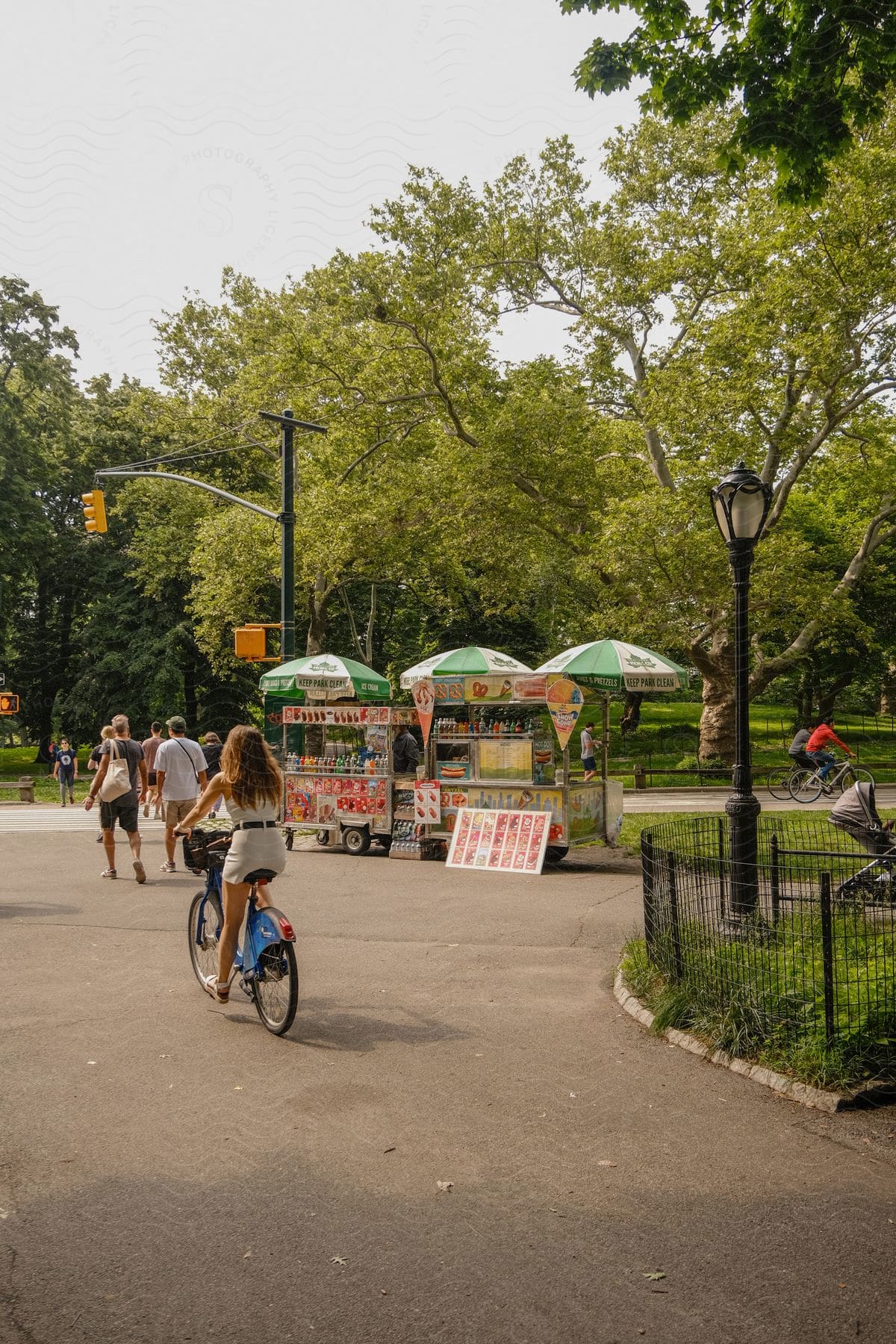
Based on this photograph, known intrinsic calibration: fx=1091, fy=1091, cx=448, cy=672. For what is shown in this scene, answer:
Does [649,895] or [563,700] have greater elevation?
[563,700]

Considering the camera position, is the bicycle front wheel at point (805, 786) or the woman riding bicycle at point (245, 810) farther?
the bicycle front wheel at point (805, 786)

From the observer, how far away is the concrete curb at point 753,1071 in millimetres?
5410

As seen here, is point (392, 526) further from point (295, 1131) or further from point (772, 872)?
point (295, 1131)

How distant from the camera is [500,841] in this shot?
14742mm

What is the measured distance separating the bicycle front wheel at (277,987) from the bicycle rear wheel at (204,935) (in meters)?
0.79

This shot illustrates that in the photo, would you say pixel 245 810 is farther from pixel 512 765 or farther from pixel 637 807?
pixel 637 807

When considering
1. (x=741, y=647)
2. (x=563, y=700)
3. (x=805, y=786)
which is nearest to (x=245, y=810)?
(x=741, y=647)

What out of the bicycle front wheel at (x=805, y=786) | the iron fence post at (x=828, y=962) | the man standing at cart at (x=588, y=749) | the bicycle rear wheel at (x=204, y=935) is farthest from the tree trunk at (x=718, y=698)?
the iron fence post at (x=828, y=962)

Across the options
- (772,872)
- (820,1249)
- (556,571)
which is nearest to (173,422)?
(556,571)

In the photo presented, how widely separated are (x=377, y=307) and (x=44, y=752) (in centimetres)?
2367

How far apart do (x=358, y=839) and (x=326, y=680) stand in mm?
2635

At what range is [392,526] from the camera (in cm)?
2969

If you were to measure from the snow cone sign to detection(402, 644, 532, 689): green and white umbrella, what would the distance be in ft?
3.76

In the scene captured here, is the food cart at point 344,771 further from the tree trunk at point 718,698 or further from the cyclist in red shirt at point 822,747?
the tree trunk at point 718,698
